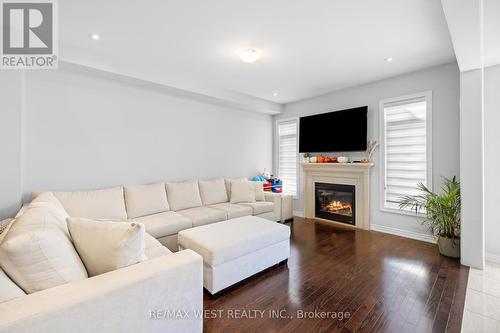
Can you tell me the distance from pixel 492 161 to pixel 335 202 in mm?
2315

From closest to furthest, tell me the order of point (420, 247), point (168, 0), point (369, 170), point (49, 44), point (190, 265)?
point (190, 265) → point (168, 0) → point (49, 44) → point (420, 247) → point (369, 170)

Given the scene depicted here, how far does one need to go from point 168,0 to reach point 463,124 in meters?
3.48

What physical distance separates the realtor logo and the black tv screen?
13.8ft

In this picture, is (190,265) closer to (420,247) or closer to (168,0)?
(168,0)

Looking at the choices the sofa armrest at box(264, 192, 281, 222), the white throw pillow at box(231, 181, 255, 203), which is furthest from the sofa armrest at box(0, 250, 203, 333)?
the sofa armrest at box(264, 192, 281, 222)

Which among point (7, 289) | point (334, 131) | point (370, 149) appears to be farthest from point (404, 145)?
point (7, 289)

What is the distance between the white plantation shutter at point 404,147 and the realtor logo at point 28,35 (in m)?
4.60

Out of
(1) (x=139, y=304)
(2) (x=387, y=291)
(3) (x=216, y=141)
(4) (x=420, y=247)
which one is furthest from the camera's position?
(3) (x=216, y=141)

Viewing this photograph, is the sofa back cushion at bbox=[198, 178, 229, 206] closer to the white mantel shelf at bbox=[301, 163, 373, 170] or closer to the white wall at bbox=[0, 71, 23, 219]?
the white mantel shelf at bbox=[301, 163, 373, 170]

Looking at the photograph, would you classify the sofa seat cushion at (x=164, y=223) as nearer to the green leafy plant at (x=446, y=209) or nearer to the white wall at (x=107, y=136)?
the white wall at (x=107, y=136)

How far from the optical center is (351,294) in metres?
2.16

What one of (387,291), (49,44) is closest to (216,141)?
(49,44)

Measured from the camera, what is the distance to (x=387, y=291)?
7.23 ft

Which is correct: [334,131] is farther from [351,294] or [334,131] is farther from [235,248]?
[235,248]
